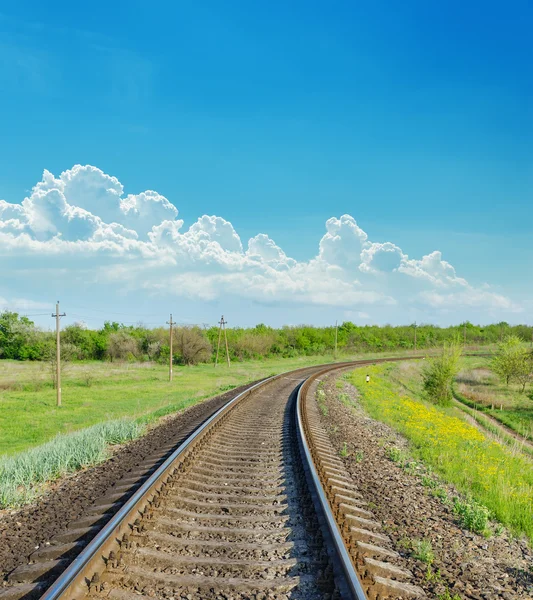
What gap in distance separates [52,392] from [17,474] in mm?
28504

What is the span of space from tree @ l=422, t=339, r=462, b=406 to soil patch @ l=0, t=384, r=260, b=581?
100 ft

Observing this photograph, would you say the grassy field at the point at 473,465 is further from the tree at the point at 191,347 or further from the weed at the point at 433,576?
the tree at the point at 191,347

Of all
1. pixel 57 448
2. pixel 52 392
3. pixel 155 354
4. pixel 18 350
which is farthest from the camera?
pixel 18 350

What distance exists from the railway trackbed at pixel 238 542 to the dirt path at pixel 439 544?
0.21 m

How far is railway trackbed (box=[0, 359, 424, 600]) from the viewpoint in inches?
152

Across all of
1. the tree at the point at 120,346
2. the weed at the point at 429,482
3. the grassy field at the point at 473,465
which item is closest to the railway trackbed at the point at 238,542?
the weed at the point at 429,482

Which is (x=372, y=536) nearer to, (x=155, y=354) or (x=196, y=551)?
(x=196, y=551)

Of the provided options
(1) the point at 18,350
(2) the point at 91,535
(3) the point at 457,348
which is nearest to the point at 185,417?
(2) the point at 91,535

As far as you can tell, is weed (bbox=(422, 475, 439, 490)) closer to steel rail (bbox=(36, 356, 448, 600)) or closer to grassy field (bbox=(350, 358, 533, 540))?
grassy field (bbox=(350, 358, 533, 540))

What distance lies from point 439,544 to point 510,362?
47023 millimetres

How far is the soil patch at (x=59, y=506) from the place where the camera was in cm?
483

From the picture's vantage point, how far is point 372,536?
5.00m

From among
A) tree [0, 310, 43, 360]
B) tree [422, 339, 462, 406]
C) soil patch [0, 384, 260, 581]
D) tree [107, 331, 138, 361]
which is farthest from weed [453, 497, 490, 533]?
tree [0, 310, 43, 360]

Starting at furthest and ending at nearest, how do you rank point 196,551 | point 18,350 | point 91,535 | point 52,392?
point 18,350, point 52,392, point 91,535, point 196,551
